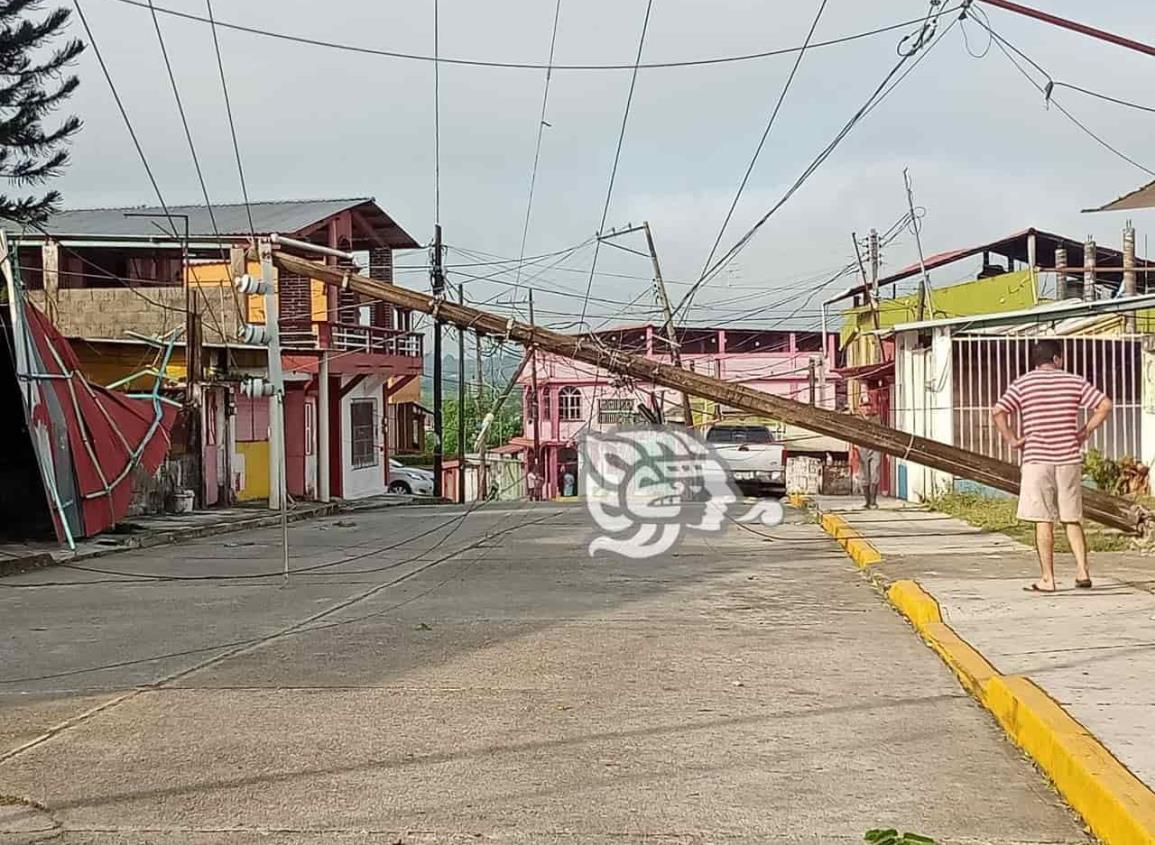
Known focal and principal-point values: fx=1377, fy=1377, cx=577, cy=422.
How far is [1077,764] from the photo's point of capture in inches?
207

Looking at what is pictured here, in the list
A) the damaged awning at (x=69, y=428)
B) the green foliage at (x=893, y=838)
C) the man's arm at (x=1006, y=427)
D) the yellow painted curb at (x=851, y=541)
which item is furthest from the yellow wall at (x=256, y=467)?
the green foliage at (x=893, y=838)

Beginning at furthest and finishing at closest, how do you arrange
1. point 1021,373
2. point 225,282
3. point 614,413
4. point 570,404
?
point 570,404 < point 614,413 < point 225,282 < point 1021,373

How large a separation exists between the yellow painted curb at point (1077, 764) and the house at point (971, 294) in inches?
703

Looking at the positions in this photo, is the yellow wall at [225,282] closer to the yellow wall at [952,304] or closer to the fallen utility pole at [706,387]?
the yellow wall at [952,304]

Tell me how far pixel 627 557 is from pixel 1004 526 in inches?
194

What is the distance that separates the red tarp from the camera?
1633cm

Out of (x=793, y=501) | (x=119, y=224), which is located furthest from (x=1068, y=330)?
(x=119, y=224)

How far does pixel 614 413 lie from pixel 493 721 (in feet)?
123

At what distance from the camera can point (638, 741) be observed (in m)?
6.26

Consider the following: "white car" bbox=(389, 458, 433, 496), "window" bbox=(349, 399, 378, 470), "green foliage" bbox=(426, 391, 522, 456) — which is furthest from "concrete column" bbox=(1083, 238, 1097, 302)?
"green foliage" bbox=(426, 391, 522, 456)

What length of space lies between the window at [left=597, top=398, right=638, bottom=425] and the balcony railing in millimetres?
6505

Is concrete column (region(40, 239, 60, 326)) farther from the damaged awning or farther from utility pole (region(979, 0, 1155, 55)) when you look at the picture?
utility pole (region(979, 0, 1155, 55))

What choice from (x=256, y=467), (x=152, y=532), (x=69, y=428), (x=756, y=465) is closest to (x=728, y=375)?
(x=756, y=465)

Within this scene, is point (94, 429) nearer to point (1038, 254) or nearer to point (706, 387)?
point (706, 387)
